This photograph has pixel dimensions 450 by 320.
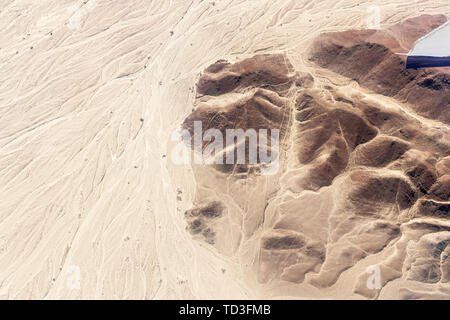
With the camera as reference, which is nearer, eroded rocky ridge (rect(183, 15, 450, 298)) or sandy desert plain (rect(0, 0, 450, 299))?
eroded rocky ridge (rect(183, 15, 450, 298))

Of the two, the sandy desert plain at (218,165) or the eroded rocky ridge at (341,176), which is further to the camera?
the sandy desert plain at (218,165)

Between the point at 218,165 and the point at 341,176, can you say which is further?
the point at 218,165

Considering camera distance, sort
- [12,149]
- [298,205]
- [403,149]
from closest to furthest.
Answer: [403,149] < [298,205] < [12,149]

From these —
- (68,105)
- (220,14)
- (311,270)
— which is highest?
(220,14)

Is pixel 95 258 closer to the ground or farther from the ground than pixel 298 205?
closer to the ground

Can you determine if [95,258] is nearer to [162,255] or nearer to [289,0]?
[162,255]

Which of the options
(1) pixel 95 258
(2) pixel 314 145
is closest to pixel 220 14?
(2) pixel 314 145

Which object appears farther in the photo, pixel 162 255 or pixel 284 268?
pixel 162 255

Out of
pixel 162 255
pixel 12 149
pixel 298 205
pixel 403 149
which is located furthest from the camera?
pixel 12 149
